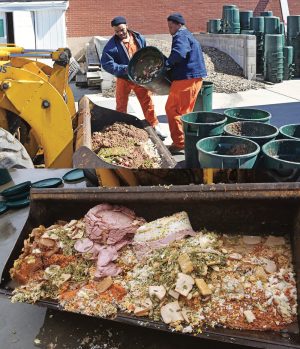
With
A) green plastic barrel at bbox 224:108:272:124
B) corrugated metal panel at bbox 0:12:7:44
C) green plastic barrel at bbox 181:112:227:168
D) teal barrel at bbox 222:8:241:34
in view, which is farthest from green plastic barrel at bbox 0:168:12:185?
corrugated metal panel at bbox 0:12:7:44

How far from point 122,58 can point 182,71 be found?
121 centimetres

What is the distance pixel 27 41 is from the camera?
61.3 ft

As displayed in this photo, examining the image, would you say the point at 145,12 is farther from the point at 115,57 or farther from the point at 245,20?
the point at 115,57

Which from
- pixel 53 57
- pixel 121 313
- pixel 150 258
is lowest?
pixel 121 313

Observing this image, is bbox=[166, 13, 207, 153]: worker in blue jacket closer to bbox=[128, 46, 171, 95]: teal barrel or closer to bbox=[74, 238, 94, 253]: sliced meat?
bbox=[128, 46, 171, 95]: teal barrel

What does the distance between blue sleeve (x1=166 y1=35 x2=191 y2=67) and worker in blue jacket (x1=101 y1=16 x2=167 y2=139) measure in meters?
0.82

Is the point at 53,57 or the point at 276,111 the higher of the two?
the point at 53,57

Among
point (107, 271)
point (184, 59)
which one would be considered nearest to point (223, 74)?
point (184, 59)

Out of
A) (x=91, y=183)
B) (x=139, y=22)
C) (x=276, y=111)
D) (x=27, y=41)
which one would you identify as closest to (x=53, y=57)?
(x=91, y=183)

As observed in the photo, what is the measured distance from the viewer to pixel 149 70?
7.44 m

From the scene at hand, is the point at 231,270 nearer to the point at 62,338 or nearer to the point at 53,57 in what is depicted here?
the point at 62,338

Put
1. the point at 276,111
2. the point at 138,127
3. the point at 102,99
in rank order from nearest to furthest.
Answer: the point at 138,127 < the point at 276,111 < the point at 102,99

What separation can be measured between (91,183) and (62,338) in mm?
2054

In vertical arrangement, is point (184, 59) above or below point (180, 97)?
above
